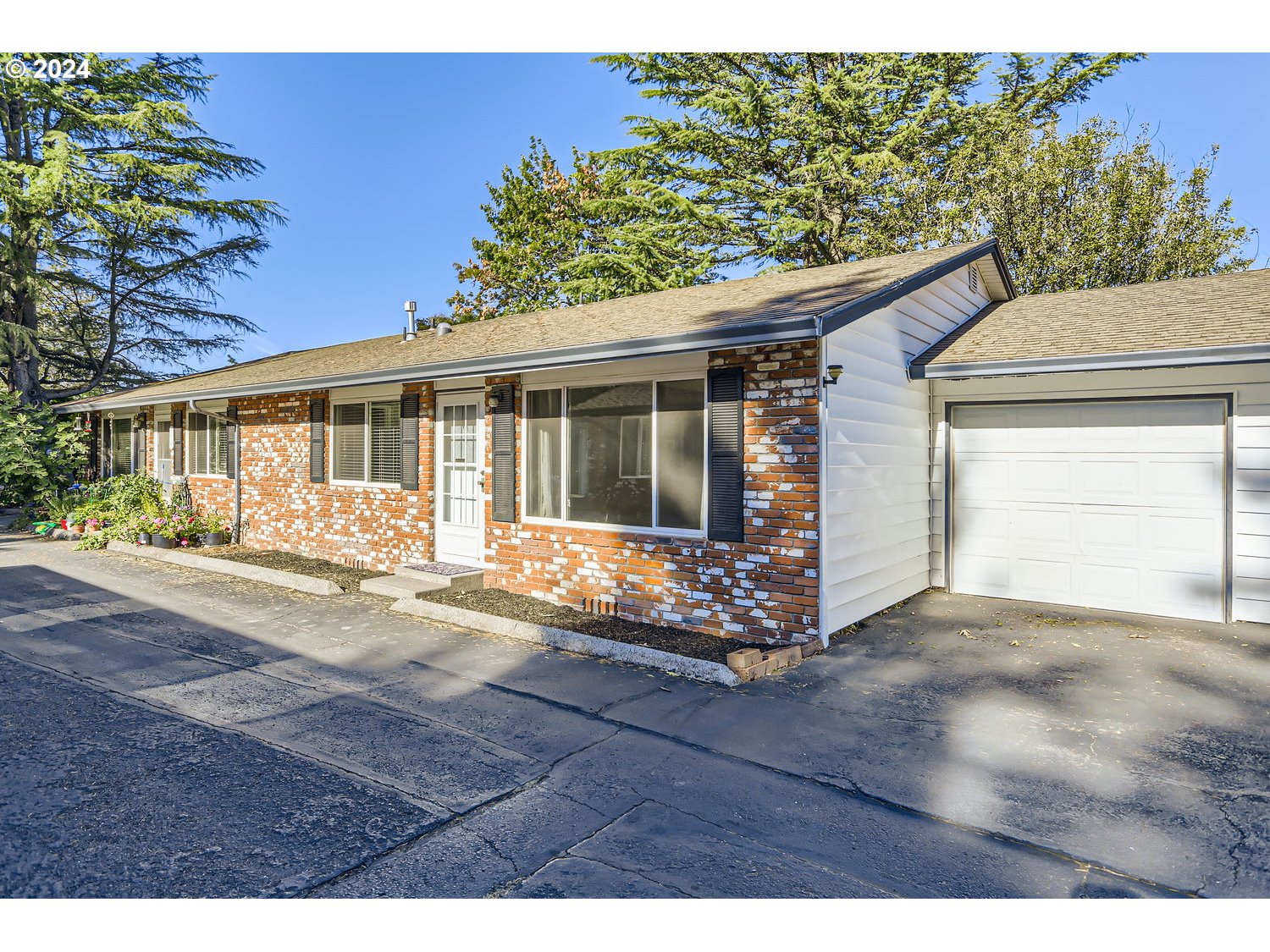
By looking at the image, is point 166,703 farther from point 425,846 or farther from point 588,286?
point 588,286

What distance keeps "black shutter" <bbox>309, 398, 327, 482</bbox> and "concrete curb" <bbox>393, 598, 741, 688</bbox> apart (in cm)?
365

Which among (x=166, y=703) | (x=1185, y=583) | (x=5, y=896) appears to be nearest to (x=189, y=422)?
(x=166, y=703)

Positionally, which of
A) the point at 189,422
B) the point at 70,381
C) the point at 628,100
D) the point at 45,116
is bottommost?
the point at 189,422

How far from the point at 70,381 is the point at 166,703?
20.2 metres

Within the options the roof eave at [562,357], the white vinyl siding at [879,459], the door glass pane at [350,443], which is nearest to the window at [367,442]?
the door glass pane at [350,443]

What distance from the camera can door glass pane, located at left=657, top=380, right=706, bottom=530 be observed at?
21.4 feet

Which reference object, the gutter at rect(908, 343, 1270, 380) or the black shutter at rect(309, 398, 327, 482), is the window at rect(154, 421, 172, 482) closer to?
the black shutter at rect(309, 398, 327, 482)

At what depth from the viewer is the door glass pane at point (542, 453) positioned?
7.67m

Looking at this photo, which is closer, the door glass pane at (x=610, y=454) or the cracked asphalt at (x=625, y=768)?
the cracked asphalt at (x=625, y=768)

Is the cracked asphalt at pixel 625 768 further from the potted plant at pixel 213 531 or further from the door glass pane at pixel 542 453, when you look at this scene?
the potted plant at pixel 213 531

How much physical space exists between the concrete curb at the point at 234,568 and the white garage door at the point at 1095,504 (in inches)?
292

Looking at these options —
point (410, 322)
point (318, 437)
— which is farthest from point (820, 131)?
point (318, 437)

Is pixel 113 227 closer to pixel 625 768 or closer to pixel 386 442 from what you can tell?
pixel 386 442

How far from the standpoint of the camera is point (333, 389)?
10.2 metres
